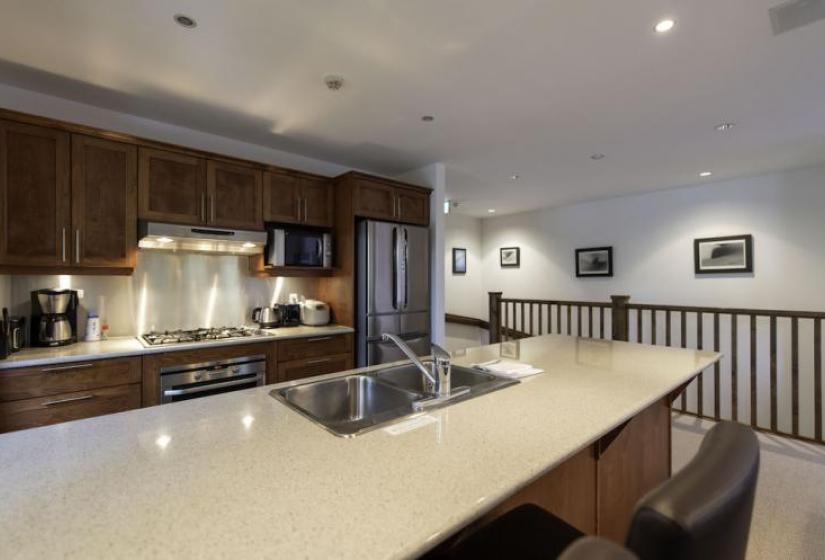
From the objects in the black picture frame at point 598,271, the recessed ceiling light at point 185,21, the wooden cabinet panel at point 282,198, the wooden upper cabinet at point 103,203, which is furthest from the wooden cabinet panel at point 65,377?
the black picture frame at point 598,271

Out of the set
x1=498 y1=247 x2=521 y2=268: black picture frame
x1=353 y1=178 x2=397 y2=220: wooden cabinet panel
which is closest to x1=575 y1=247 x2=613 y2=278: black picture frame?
x1=498 y1=247 x2=521 y2=268: black picture frame

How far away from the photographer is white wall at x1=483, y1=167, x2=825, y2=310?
3.98 metres

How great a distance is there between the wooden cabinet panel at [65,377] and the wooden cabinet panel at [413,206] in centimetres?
233

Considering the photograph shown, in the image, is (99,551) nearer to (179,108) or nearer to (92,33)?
(92,33)

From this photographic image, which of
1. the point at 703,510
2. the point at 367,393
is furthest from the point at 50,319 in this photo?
the point at 703,510

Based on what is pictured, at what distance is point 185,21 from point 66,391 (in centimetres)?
201

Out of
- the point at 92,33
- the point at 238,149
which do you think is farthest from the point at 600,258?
the point at 92,33

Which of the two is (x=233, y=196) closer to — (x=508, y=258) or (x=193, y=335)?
(x=193, y=335)

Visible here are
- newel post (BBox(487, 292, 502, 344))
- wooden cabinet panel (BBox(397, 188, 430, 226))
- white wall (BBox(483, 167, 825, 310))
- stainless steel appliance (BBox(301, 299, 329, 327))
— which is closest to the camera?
stainless steel appliance (BBox(301, 299, 329, 327))

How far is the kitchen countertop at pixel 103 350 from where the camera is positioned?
80.4 inches

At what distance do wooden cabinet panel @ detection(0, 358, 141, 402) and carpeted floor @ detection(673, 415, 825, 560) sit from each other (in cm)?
343

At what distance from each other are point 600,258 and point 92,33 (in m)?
5.64

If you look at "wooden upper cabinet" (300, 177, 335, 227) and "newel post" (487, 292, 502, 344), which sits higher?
"wooden upper cabinet" (300, 177, 335, 227)

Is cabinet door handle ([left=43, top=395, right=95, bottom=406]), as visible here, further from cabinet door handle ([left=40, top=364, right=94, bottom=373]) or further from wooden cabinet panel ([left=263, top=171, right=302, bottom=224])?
wooden cabinet panel ([left=263, top=171, right=302, bottom=224])
